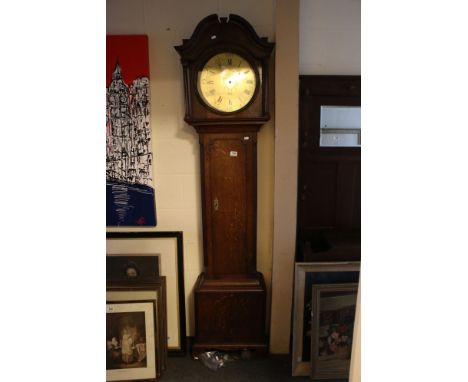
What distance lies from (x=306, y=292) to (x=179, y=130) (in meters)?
1.29

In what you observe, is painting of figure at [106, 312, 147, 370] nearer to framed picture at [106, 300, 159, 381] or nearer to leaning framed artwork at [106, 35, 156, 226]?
framed picture at [106, 300, 159, 381]

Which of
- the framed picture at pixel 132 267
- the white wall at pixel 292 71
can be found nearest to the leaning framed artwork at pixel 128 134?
the framed picture at pixel 132 267

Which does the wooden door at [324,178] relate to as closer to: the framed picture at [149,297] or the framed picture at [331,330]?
the framed picture at [331,330]

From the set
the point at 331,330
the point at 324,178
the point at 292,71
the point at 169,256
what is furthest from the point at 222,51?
the point at 331,330

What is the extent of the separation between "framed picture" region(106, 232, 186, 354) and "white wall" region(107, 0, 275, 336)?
0.15 feet

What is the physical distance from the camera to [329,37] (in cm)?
175

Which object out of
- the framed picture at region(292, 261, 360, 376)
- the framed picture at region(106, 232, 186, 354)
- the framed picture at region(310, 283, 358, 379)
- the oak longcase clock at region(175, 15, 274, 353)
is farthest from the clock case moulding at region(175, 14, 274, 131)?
the framed picture at region(310, 283, 358, 379)

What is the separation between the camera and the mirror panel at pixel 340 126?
178 cm

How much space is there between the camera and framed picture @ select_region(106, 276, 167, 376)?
67.1 inches

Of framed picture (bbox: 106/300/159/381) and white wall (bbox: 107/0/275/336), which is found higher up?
white wall (bbox: 107/0/275/336)
